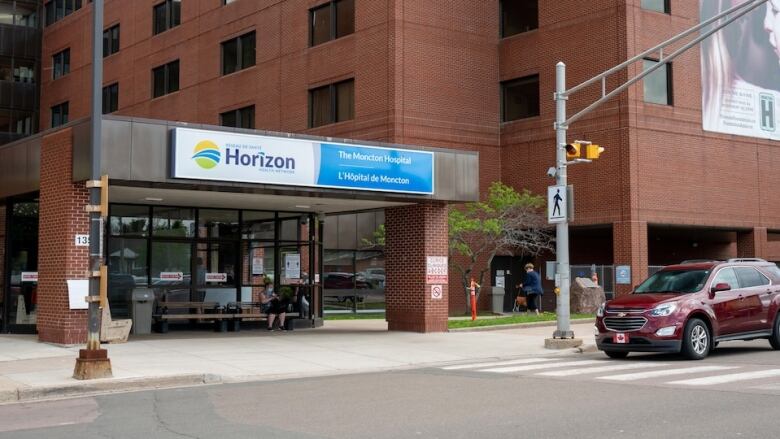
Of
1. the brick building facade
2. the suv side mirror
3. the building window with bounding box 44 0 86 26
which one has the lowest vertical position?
the suv side mirror

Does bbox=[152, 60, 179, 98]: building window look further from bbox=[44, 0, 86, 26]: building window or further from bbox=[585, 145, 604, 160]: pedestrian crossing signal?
bbox=[585, 145, 604, 160]: pedestrian crossing signal

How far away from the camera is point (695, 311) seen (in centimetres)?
1489

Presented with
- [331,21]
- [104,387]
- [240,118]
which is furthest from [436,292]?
[240,118]

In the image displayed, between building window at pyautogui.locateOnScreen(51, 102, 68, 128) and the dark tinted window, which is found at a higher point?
building window at pyautogui.locateOnScreen(51, 102, 68, 128)

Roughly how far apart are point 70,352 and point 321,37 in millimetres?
23077

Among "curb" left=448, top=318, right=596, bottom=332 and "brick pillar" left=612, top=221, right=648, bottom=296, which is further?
"brick pillar" left=612, top=221, right=648, bottom=296

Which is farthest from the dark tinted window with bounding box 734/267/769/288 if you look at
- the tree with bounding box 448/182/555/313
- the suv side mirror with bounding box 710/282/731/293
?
the tree with bounding box 448/182/555/313

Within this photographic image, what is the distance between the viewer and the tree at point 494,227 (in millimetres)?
31031

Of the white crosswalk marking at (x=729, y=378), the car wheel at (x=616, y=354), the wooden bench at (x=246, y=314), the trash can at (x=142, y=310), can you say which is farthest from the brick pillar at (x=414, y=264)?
the white crosswalk marking at (x=729, y=378)

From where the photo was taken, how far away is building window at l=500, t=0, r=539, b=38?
3681cm

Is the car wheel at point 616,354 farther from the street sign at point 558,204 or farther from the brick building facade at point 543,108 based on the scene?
the brick building facade at point 543,108

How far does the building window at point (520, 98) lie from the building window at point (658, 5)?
5.04 meters

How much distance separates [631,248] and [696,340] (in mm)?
17428

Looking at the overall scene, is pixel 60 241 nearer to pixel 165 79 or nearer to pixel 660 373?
pixel 660 373
